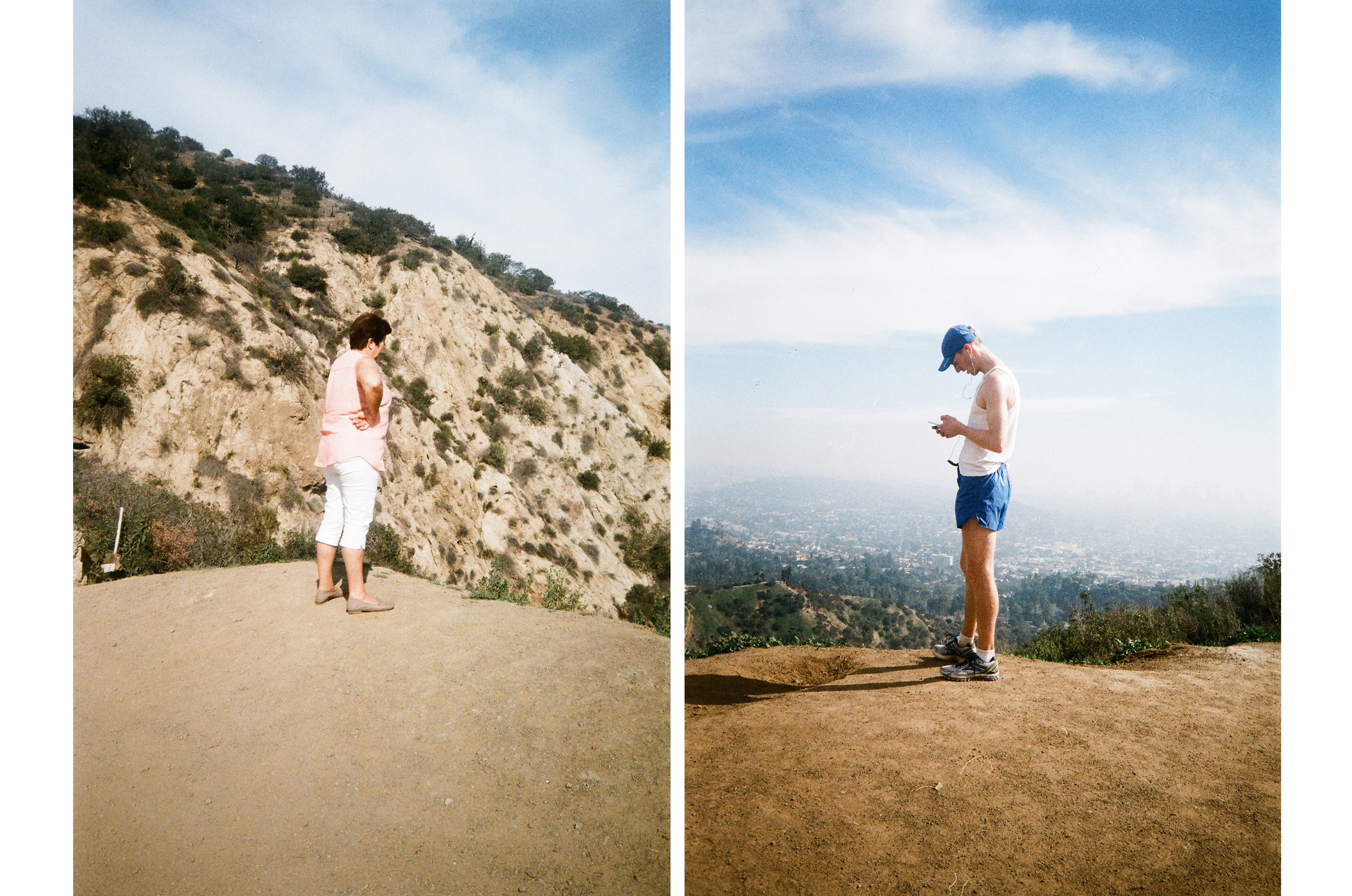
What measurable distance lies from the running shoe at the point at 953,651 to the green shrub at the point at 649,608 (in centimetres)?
115

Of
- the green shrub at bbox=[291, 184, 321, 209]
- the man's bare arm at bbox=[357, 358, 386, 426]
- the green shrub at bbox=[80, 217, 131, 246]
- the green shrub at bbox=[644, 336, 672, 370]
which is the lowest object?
the man's bare arm at bbox=[357, 358, 386, 426]

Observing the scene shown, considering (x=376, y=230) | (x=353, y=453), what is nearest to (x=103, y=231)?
(x=376, y=230)

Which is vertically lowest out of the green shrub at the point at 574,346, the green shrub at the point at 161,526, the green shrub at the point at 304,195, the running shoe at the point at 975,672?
the running shoe at the point at 975,672

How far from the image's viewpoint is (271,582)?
2.48m

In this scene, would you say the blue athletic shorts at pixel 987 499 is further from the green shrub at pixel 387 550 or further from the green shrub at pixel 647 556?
the green shrub at pixel 387 550

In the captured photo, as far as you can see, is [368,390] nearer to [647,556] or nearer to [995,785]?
[647,556]

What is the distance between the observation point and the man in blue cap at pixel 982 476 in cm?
246

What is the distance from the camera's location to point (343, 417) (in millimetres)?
2355

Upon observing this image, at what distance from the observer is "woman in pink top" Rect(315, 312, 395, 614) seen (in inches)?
92.4

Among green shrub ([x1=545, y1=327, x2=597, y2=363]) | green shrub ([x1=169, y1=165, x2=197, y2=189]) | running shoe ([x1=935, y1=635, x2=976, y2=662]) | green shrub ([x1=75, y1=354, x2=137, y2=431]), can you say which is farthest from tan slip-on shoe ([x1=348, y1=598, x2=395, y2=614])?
running shoe ([x1=935, y1=635, x2=976, y2=662])

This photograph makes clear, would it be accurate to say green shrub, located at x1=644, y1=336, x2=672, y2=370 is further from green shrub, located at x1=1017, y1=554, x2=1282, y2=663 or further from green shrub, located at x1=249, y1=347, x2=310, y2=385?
green shrub, located at x1=1017, y1=554, x2=1282, y2=663

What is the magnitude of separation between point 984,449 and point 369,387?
2.28 meters

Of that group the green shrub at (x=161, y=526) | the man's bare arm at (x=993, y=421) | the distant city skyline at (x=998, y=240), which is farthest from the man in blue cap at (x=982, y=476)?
the green shrub at (x=161, y=526)
